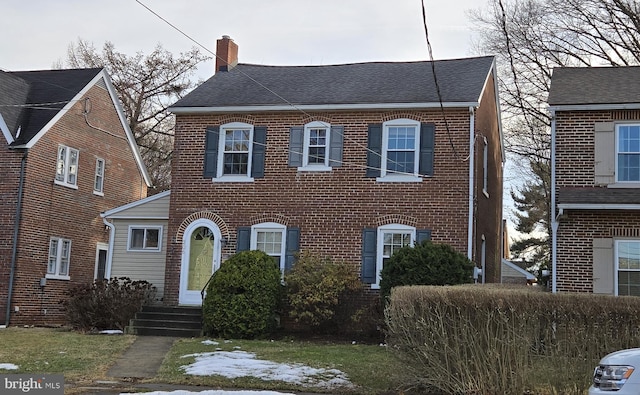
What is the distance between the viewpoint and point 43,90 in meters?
26.5

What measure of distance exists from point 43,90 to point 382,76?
1197cm

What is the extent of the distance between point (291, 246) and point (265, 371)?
7.29m

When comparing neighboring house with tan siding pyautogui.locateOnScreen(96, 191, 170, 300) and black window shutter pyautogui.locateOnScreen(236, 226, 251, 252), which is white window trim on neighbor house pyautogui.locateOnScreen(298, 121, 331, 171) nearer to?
black window shutter pyautogui.locateOnScreen(236, 226, 251, 252)

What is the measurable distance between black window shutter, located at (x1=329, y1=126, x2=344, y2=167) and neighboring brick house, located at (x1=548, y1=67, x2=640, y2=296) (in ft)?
18.3

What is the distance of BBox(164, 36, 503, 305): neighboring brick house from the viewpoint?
19828 millimetres

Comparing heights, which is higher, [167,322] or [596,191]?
[596,191]

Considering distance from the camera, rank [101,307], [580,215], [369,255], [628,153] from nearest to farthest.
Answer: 1. [580,215]
2. [628,153]
3. [101,307]
4. [369,255]

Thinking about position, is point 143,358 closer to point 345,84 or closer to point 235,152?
Answer: point 235,152

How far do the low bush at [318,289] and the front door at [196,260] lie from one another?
2.90 meters

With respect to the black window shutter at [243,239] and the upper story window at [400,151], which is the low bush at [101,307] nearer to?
the black window shutter at [243,239]

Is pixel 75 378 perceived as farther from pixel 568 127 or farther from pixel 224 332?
pixel 568 127

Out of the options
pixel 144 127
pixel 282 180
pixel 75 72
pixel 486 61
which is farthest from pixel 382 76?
pixel 144 127

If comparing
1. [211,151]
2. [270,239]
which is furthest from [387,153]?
[211,151]

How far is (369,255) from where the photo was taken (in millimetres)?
19984
